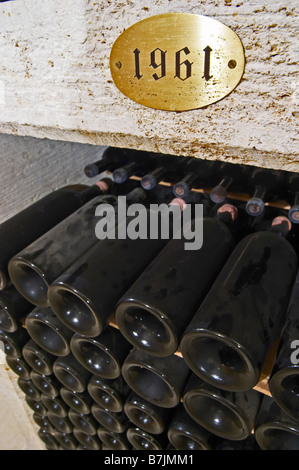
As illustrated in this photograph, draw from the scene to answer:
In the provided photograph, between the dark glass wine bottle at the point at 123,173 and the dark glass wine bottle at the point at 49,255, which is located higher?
the dark glass wine bottle at the point at 123,173

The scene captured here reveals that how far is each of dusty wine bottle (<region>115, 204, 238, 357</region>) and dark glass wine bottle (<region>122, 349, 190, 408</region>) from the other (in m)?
0.09

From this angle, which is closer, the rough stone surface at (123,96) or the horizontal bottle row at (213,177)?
the rough stone surface at (123,96)

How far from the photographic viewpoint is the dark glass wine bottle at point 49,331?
844mm

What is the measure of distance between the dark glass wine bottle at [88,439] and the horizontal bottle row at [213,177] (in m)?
0.96

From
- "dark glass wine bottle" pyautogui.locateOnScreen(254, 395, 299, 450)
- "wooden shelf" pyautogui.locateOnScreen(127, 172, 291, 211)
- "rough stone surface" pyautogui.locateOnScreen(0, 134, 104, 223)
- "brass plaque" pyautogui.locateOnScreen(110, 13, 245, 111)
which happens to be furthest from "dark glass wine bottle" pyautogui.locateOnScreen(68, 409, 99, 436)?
"brass plaque" pyautogui.locateOnScreen(110, 13, 245, 111)

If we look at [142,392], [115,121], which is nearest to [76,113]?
[115,121]

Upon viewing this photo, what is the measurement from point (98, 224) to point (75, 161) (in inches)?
24.0

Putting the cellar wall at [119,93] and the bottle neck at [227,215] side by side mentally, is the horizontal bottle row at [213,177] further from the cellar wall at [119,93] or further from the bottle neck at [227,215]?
the cellar wall at [119,93]

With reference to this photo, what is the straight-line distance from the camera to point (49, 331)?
0.93m

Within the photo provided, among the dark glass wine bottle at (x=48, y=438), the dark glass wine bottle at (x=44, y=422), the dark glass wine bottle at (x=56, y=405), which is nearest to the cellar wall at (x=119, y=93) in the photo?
the dark glass wine bottle at (x=56, y=405)

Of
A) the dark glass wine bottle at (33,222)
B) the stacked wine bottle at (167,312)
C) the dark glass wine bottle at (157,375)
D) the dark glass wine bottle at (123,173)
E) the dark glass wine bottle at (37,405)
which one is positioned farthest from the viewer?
the dark glass wine bottle at (37,405)

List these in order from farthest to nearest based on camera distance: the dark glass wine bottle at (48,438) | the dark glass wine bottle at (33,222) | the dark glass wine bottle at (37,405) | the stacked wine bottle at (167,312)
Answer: the dark glass wine bottle at (48,438) → the dark glass wine bottle at (37,405) → the dark glass wine bottle at (33,222) → the stacked wine bottle at (167,312)

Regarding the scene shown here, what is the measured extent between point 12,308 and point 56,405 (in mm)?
513

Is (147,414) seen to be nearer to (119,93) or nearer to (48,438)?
(119,93)
